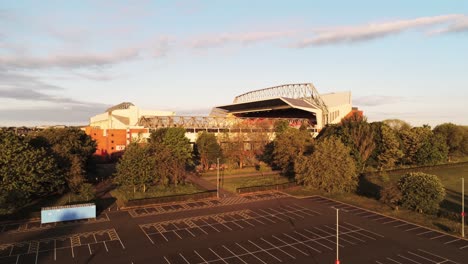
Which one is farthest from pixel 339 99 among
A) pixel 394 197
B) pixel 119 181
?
pixel 119 181

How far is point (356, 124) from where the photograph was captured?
78.2m

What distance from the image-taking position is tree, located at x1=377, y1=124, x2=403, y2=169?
81.5 metres

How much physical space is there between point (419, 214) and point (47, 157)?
184 ft

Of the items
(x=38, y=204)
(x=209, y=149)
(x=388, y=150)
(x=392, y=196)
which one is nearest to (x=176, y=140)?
(x=209, y=149)

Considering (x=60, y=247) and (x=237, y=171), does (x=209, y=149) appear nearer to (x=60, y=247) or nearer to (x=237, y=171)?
(x=237, y=171)

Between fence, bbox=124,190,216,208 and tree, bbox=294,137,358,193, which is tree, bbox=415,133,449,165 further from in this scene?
fence, bbox=124,190,216,208

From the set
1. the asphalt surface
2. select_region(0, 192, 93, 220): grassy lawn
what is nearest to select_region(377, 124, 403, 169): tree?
the asphalt surface

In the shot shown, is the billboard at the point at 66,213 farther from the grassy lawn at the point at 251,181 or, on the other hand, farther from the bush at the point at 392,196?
the bush at the point at 392,196

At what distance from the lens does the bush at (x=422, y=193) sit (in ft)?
150

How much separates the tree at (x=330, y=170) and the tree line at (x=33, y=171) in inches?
1485

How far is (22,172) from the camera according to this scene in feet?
153

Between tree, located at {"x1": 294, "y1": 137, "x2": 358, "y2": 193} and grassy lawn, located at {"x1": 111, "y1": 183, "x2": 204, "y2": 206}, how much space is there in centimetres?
2089

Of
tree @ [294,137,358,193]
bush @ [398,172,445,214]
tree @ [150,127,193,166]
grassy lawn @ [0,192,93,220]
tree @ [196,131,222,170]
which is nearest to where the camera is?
grassy lawn @ [0,192,93,220]

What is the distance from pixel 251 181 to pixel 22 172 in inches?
1660
